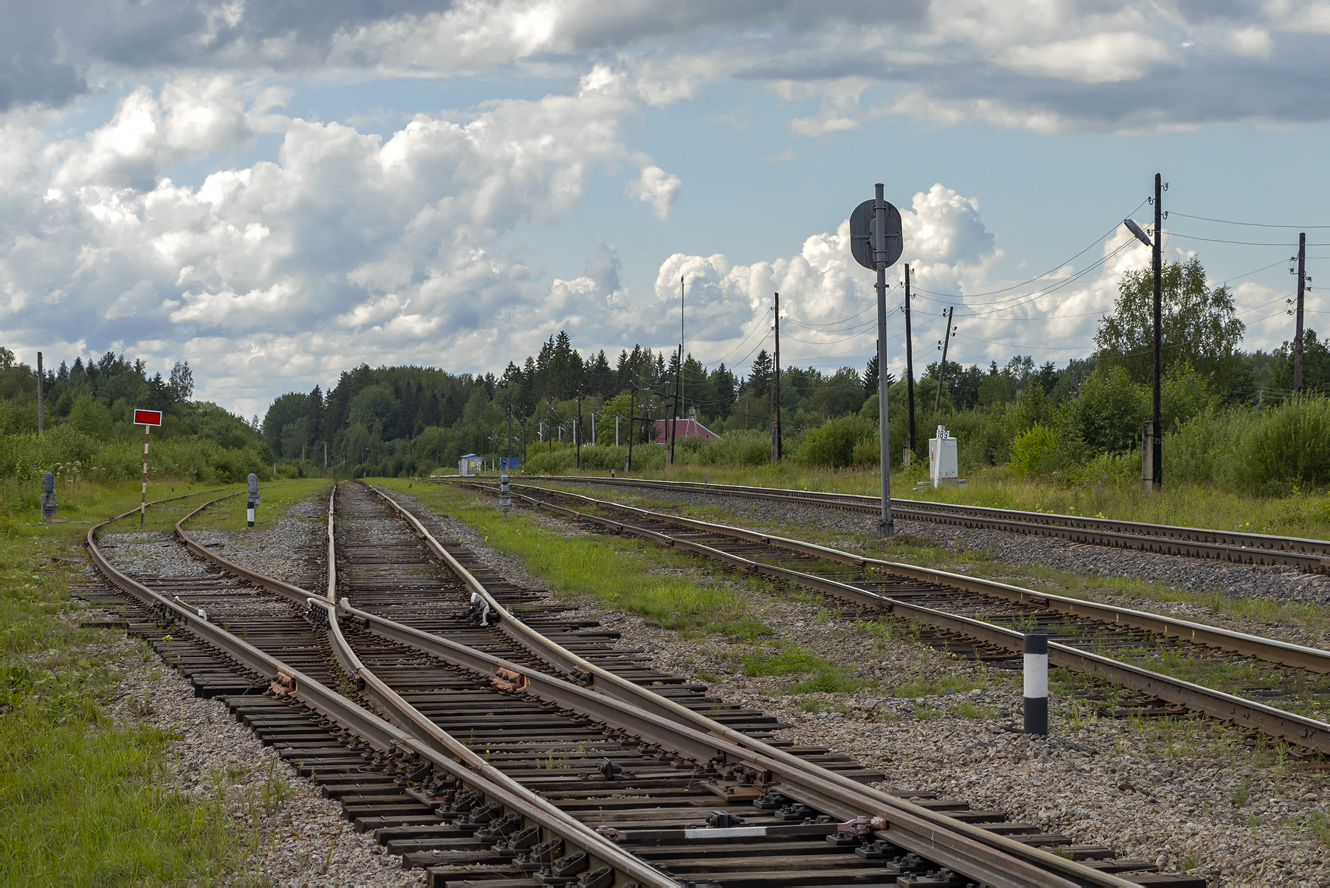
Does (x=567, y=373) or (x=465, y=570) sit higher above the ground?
(x=567, y=373)

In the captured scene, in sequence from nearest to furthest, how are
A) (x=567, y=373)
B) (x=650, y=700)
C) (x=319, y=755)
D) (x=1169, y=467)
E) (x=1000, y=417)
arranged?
(x=319, y=755) < (x=650, y=700) < (x=1169, y=467) < (x=1000, y=417) < (x=567, y=373)

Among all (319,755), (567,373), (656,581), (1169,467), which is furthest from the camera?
(567,373)

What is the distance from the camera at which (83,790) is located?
5.96 meters

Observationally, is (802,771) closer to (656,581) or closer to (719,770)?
(719,770)

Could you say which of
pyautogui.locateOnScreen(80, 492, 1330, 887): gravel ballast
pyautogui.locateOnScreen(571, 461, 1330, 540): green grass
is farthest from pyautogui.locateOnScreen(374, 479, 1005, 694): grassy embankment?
pyautogui.locateOnScreen(571, 461, 1330, 540): green grass

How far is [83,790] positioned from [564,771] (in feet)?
8.51

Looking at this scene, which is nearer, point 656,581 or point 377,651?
point 377,651

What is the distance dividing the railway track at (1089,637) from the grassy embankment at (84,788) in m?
5.89

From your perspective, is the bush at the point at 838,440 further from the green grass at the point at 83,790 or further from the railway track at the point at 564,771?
the green grass at the point at 83,790

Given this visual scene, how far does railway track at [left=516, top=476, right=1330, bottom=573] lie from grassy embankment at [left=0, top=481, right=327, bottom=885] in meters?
13.3

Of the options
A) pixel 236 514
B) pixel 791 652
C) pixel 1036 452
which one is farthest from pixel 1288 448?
pixel 236 514

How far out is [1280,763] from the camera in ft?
20.1

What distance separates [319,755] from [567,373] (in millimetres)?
145960

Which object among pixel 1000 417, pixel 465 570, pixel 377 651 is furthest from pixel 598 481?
pixel 377 651
